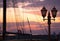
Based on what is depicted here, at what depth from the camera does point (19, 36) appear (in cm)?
3325

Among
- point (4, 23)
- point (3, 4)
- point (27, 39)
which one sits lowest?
point (27, 39)

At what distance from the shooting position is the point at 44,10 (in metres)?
17.9

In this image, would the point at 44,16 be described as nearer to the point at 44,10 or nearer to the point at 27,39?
the point at 44,10

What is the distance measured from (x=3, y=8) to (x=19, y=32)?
19.6ft

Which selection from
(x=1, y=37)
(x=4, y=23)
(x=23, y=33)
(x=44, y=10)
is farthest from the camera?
(x=23, y=33)

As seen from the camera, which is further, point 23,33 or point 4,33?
point 23,33

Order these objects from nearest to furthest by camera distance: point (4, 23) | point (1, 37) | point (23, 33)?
point (4, 23) → point (1, 37) → point (23, 33)

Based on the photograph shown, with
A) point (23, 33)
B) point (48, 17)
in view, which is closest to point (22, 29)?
point (23, 33)

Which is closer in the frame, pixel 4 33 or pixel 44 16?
pixel 44 16

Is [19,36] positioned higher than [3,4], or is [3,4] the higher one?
[3,4]

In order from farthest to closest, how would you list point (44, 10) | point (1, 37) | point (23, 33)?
point (23, 33)
point (1, 37)
point (44, 10)

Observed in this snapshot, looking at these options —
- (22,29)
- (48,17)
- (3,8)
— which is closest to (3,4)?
(3,8)

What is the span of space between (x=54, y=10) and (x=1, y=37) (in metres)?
11.0

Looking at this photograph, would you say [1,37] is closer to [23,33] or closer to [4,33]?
[4,33]
